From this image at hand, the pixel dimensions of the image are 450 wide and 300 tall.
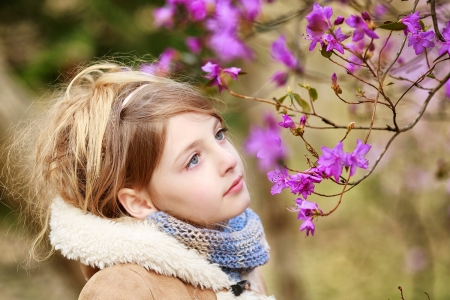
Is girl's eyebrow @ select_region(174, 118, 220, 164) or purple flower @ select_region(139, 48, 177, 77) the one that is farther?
purple flower @ select_region(139, 48, 177, 77)

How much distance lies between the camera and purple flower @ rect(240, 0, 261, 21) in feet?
6.82

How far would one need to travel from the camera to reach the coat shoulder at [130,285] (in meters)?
1.18

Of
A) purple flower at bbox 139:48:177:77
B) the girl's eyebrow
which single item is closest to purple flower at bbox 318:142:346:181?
the girl's eyebrow

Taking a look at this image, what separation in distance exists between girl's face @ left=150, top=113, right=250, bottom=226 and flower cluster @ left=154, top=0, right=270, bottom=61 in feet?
2.67

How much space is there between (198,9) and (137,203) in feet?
3.07

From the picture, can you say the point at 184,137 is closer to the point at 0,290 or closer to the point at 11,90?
the point at 11,90

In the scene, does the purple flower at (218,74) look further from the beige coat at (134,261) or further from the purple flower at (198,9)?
the purple flower at (198,9)

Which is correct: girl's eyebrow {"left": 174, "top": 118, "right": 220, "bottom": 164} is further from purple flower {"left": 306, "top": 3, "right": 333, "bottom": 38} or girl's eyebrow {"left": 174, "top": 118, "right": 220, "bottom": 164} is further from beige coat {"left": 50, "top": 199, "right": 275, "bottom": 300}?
purple flower {"left": 306, "top": 3, "right": 333, "bottom": 38}

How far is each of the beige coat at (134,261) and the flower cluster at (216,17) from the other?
1.01m

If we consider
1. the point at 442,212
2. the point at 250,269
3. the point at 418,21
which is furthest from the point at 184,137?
the point at 442,212

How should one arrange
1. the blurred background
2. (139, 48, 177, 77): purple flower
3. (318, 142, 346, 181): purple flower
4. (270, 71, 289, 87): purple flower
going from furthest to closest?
1. the blurred background
2. (270, 71, 289, 87): purple flower
3. (139, 48, 177, 77): purple flower
4. (318, 142, 346, 181): purple flower

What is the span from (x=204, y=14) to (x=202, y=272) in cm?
109

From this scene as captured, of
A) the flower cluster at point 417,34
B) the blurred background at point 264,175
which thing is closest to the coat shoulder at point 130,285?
the flower cluster at point 417,34

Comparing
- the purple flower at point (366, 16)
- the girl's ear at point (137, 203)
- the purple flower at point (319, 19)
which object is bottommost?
the girl's ear at point (137, 203)
